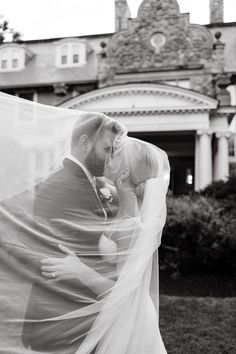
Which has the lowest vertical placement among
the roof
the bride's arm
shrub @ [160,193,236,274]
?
shrub @ [160,193,236,274]

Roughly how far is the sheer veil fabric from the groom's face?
0.08 m

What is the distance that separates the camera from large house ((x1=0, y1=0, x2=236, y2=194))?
20703 millimetres

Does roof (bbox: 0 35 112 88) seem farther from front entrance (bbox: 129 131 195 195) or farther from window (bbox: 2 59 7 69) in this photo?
front entrance (bbox: 129 131 195 195)

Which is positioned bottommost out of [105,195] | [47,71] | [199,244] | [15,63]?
[199,244]

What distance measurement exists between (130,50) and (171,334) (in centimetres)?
2088

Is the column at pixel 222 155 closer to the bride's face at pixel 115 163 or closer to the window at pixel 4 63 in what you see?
the window at pixel 4 63

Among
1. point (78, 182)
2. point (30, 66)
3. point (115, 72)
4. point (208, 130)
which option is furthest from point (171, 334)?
point (30, 66)

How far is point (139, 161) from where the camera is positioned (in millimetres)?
2848

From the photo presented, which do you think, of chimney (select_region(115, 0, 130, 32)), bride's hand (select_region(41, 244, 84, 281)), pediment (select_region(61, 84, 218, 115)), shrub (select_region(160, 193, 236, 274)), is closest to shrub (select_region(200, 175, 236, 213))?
shrub (select_region(160, 193, 236, 274))

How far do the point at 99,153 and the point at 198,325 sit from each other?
3620 millimetres

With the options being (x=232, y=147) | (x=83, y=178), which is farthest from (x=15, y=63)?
(x=83, y=178)

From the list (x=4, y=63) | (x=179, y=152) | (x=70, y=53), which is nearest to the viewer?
(x=179, y=152)

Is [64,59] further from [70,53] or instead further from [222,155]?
[222,155]

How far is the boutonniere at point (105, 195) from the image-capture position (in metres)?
2.89
